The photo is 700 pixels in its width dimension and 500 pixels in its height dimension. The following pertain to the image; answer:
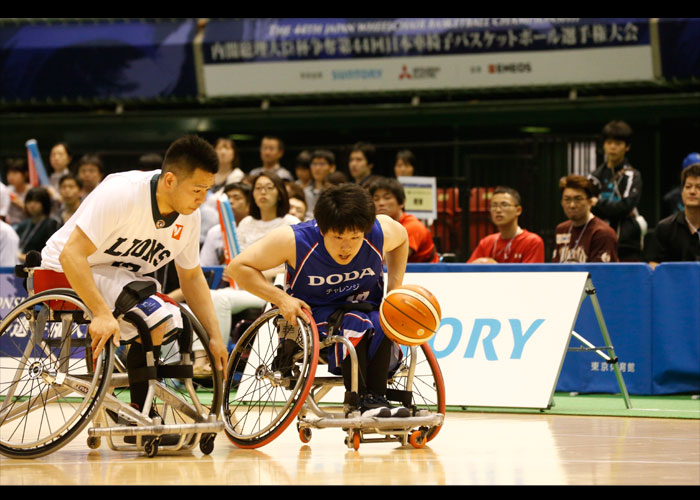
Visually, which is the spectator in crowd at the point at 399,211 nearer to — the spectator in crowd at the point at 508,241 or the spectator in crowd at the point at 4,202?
the spectator in crowd at the point at 508,241

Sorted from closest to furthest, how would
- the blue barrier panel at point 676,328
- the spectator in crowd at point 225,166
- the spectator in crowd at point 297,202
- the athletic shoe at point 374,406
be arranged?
the athletic shoe at point 374,406 → the blue barrier panel at point 676,328 → the spectator in crowd at point 297,202 → the spectator in crowd at point 225,166

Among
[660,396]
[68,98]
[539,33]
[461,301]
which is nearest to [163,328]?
[461,301]

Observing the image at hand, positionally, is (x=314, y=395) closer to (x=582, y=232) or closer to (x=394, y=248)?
(x=394, y=248)

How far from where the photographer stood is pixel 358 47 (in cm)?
1333

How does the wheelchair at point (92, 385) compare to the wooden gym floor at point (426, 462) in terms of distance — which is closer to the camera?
the wooden gym floor at point (426, 462)

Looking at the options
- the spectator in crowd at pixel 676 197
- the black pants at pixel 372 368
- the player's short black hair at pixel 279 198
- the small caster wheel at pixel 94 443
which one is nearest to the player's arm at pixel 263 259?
the black pants at pixel 372 368

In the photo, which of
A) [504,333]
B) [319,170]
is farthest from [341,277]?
[319,170]

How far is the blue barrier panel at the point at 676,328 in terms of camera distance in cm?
754

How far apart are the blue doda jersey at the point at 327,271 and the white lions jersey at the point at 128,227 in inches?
20.8

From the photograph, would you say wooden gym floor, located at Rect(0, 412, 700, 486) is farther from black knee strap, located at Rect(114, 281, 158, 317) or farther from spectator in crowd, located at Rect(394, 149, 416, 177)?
spectator in crowd, located at Rect(394, 149, 416, 177)

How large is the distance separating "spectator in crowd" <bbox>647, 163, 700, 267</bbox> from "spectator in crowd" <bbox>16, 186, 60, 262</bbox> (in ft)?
18.0

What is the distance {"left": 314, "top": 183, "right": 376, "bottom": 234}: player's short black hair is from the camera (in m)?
4.94

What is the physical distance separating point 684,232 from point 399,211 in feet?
7.05
